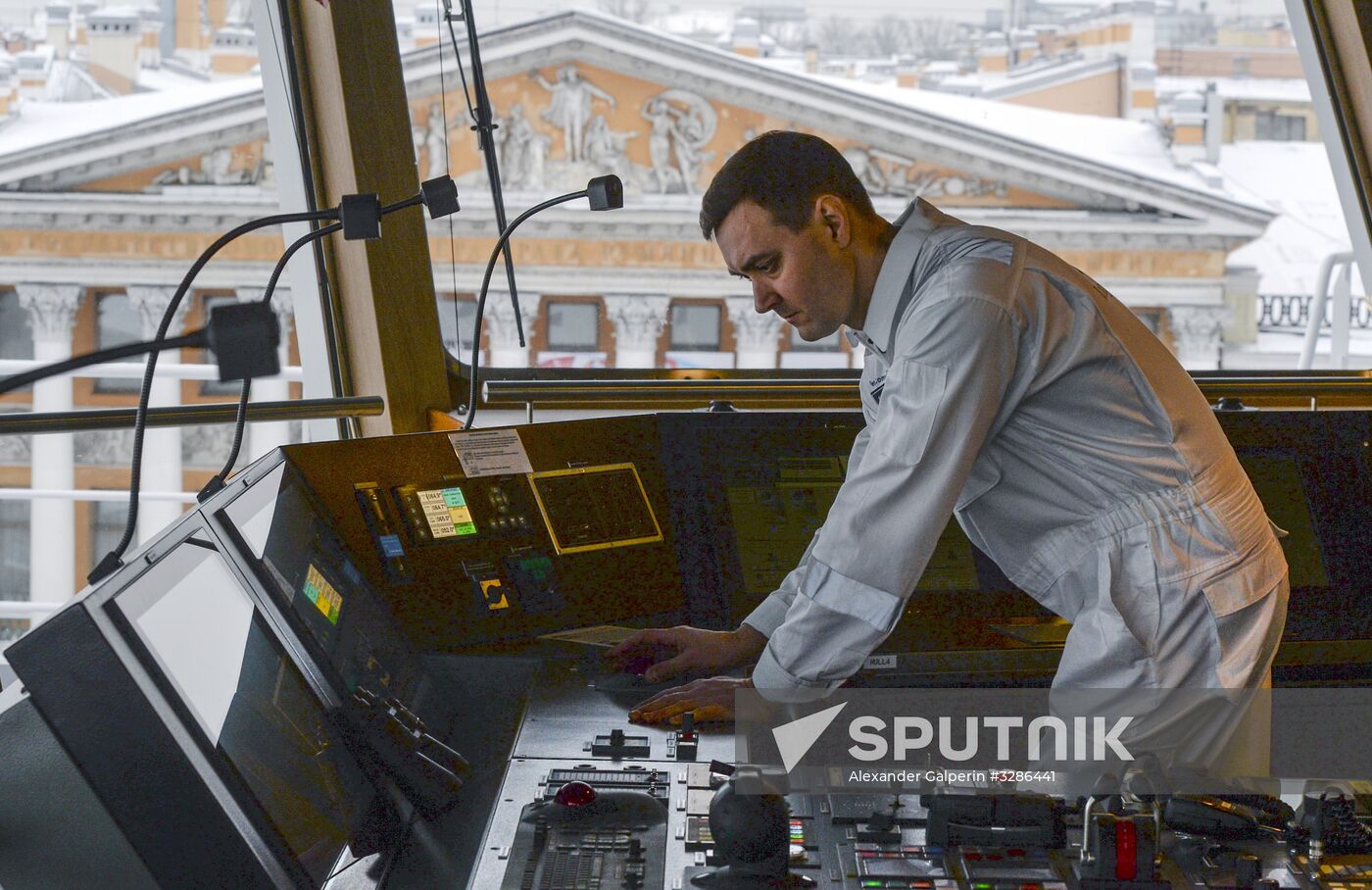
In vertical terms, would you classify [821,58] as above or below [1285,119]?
above

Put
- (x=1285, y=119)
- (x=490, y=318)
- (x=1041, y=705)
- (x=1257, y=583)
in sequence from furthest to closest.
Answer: (x=1285, y=119)
(x=490, y=318)
(x=1041, y=705)
(x=1257, y=583)

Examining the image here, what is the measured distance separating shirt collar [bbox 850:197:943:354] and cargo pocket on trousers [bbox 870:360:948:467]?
11 centimetres

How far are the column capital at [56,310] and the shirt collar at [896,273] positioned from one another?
241 inches

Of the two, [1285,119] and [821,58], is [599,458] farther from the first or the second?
[1285,119]

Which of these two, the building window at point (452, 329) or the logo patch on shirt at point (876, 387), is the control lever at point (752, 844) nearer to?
the logo patch on shirt at point (876, 387)

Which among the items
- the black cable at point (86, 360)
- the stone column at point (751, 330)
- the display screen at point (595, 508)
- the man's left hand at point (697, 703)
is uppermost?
the black cable at point (86, 360)

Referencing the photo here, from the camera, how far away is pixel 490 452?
181 cm

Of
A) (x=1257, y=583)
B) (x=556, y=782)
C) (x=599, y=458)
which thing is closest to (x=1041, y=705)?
(x=1257, y=583)

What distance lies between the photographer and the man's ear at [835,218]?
129 centimetres

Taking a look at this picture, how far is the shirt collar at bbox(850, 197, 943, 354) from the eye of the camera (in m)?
1.32

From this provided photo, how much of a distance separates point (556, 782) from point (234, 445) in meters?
0.44

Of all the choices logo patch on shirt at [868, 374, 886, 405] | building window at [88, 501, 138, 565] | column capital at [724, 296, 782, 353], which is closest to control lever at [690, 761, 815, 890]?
logo patch on shirt at [868, 374, 886, 405]

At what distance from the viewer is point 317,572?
53.2 inches

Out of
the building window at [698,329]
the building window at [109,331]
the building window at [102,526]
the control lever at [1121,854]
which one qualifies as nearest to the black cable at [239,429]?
the control lever at [1121,854]
